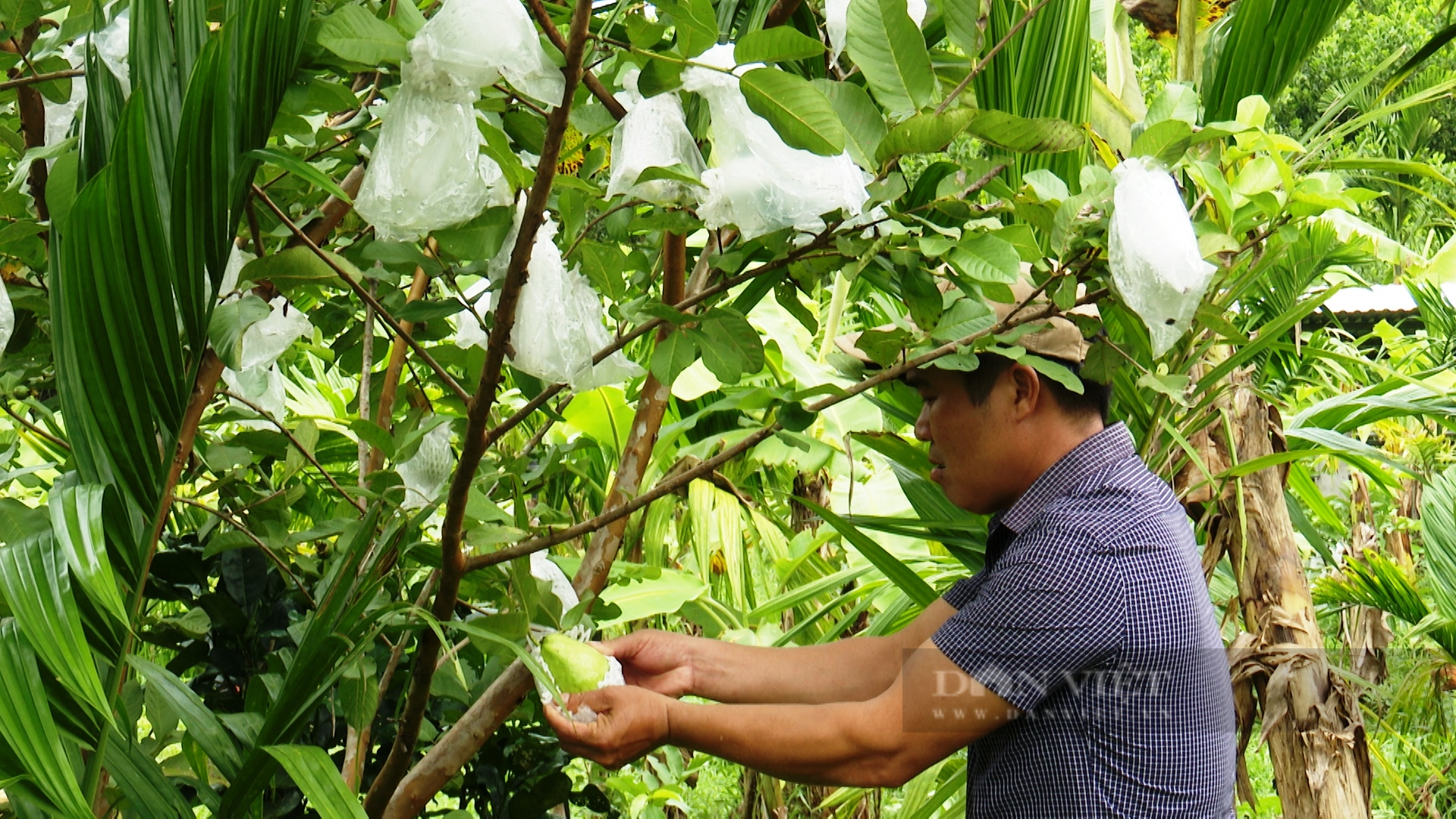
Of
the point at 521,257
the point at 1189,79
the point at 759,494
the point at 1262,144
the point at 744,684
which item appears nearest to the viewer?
the point at 521,257

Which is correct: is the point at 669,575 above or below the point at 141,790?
below

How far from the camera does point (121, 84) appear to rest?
731 mm

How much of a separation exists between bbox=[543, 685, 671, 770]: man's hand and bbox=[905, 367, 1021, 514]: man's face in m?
0.44

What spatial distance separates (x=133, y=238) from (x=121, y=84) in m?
0.12

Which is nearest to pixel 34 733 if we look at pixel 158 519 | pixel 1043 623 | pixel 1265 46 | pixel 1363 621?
pixel 158 519

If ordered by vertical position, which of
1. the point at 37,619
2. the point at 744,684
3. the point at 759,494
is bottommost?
the point at 759,494

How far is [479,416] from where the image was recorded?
2.52ft

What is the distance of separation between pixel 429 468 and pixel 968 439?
1.88ft

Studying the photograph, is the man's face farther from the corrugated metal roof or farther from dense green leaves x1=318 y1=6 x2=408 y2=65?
the corrugated metal roof

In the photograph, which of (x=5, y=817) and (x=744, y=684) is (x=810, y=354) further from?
(x=5, y=817)

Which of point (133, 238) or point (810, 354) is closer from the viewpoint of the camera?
point (133, 238)

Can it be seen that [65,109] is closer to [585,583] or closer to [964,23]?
[585,583]

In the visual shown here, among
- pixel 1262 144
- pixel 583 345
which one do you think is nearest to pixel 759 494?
pixel 1262 144

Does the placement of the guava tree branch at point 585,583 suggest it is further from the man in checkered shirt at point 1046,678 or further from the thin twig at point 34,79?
the thin twig at point 34,79
